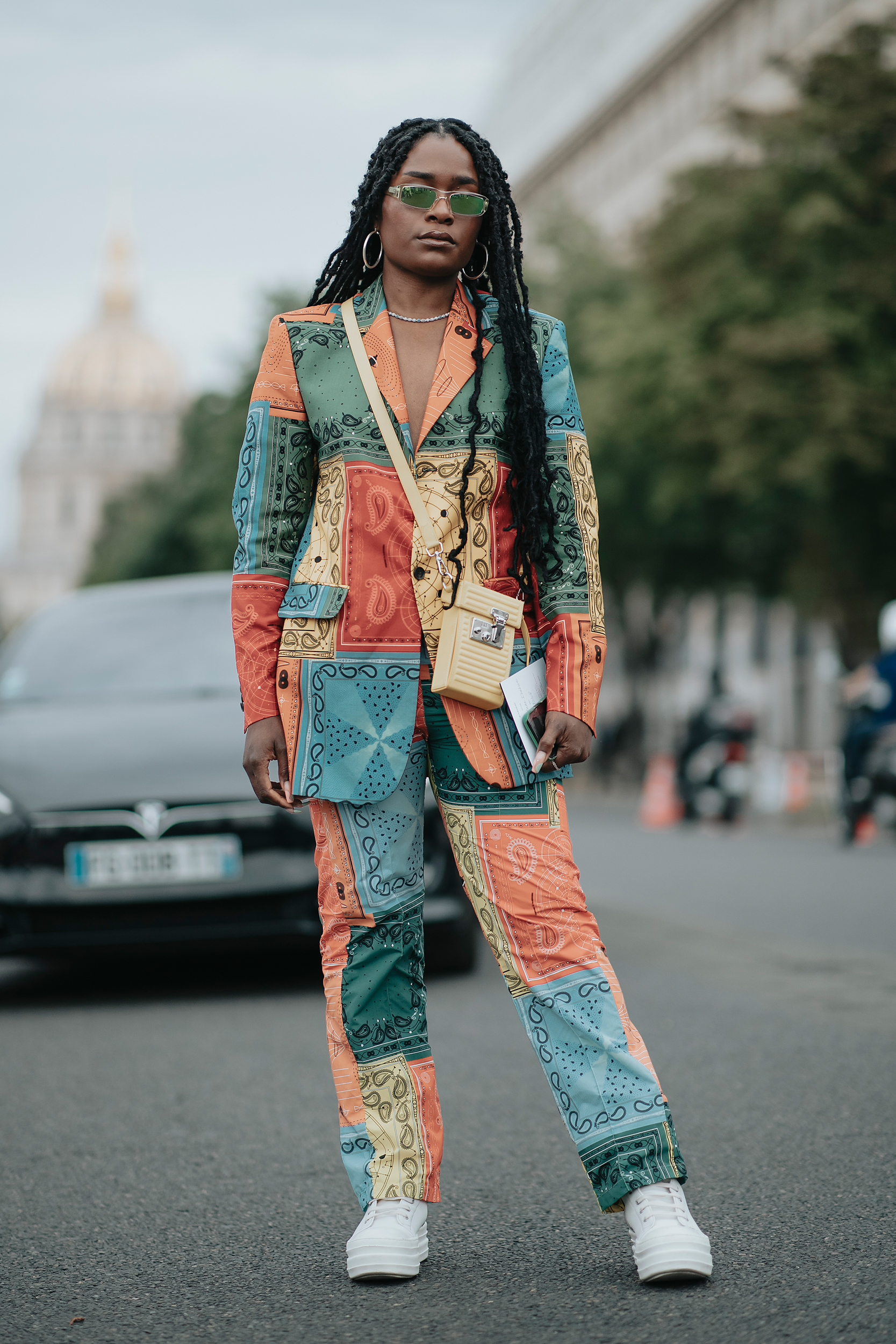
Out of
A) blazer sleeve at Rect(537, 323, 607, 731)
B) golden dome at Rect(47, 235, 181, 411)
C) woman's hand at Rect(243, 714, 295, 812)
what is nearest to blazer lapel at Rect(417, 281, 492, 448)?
blazer sleeve at Rect(537, 323, 607, 731)

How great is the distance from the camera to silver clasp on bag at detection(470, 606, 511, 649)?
299 cm

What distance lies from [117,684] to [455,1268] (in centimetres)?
437

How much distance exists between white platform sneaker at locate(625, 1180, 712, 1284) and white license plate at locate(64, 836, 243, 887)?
3311 millimetres

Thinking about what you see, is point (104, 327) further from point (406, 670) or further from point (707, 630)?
point (406, 670)

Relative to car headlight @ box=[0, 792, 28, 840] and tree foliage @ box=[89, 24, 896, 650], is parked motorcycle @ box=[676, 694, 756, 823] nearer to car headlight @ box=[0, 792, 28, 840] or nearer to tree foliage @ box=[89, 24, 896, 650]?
tree foliage @ box=[89, 24, 896, 650]

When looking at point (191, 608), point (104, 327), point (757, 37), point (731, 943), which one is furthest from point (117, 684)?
point (104, 327)

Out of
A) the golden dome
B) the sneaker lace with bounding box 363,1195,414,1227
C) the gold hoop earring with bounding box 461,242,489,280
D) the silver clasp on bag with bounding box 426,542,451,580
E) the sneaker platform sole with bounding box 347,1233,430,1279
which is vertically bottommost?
the sneaker platform sole with bounding box 347,1233,430,1279

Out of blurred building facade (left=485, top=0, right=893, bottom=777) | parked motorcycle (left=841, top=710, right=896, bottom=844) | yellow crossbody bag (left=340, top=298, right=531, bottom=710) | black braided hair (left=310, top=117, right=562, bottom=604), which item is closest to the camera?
yellow crossbody bag (left=340, top=298, right=531, bottom=710)

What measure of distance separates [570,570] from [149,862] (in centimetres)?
323

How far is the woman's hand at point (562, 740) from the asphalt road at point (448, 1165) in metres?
0.85

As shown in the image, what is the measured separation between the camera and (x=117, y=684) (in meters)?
7.17

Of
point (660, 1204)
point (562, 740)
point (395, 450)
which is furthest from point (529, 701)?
point (660, 1204)

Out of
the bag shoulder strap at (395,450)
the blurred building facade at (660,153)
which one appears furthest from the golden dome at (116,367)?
the bag shoulder strap at (395,450)

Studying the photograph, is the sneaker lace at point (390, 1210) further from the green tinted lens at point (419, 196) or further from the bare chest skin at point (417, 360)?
the green tinted lens at point (419, 196)
